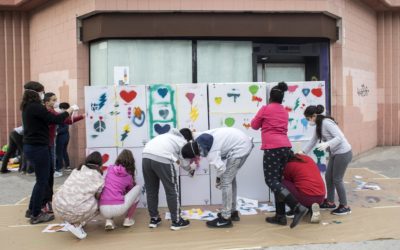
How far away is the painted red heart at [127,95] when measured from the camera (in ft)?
21.0

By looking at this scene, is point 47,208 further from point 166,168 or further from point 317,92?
point 317,92

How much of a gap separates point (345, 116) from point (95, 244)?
23.9ft

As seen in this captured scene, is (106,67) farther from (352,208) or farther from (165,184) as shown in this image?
(352,208)

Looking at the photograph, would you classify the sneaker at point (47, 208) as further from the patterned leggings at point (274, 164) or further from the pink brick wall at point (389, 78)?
the pink brick wall at point (389, 78)

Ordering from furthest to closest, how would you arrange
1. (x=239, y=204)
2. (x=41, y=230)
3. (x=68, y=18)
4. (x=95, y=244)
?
(x=68, y=18) → (x=239, y=204) → (x=41, y=230) → (x=95, y=244)

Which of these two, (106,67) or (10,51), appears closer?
(106,67)

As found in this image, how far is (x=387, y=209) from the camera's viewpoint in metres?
6.18

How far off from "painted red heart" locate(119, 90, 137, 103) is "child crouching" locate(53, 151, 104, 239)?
1.40m

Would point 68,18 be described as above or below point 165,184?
above

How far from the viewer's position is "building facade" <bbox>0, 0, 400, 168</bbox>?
29.2 ft

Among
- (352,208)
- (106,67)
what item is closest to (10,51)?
(106,67)

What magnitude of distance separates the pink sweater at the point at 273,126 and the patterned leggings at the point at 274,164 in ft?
0.24

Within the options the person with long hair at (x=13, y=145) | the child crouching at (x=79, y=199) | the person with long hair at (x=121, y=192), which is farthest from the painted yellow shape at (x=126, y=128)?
the person with long hair at (x=13, y=145)

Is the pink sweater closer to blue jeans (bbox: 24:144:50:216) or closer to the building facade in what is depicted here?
blue jeans (bbox: 24:144:50:216)
